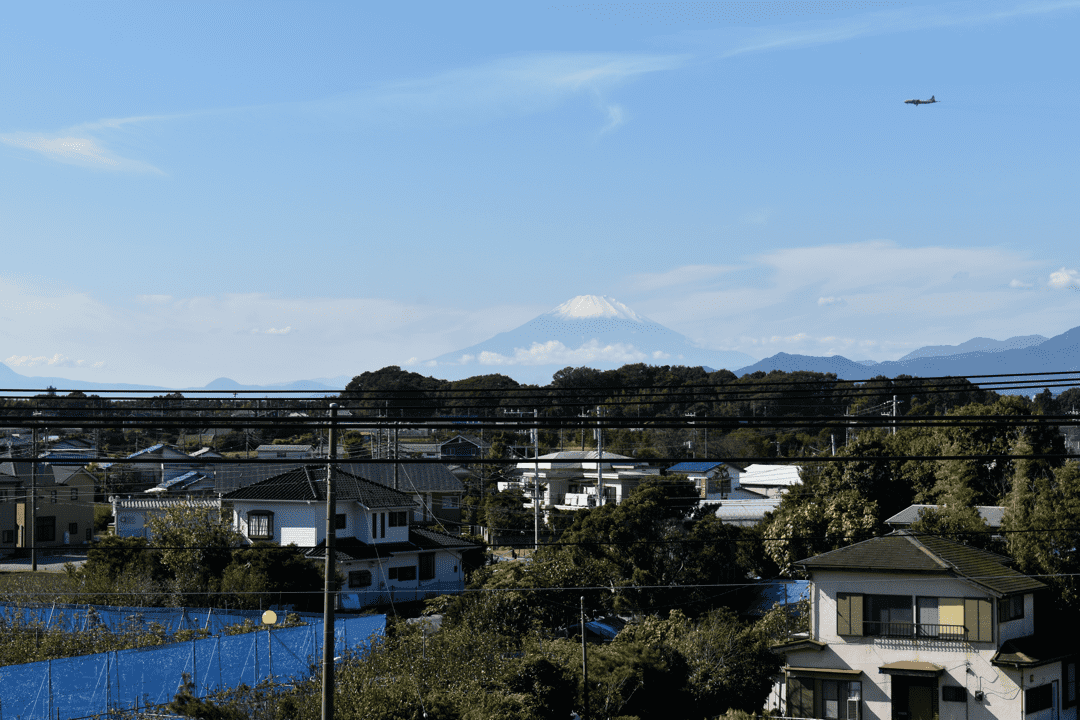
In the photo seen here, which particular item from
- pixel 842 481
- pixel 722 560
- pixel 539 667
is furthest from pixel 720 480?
pixel 539 667

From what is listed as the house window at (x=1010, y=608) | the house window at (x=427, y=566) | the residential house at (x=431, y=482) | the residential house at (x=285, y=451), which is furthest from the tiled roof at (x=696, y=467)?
the house window at (x=1010, y=608)

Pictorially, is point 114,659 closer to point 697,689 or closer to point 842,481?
point 697,689

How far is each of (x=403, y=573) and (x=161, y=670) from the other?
759 inches

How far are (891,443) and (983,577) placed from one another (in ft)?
66.1

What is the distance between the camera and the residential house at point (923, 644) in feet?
81.4

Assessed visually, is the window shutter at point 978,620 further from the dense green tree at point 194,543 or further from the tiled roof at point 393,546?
the dense green tree at point 194,543

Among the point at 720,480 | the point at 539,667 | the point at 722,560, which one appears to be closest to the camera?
the point at 539,667

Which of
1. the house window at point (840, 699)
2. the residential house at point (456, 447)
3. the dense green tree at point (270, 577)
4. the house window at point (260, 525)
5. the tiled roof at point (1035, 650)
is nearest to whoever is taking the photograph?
the tiled roof at point (1035, 650)

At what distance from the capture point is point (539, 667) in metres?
17.2

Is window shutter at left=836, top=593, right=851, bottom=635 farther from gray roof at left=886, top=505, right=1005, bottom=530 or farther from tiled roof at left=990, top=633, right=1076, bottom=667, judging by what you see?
gray roof at left=886, top=505, right=1005, bottom=530

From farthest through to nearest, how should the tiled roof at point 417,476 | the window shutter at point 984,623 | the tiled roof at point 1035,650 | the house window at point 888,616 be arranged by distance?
Answer: 1. the tiled roof at point 417,476
2. the house window at point 888,616
3. the window shutter at point 984,623
4. the tiled roof at point 1035,650

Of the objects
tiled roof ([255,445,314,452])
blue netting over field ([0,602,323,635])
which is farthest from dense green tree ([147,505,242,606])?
tiled roof ([255,445,314,452])

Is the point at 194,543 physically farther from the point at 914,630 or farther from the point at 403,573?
the point at 914,630

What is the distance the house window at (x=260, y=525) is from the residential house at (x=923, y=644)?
20373mm
